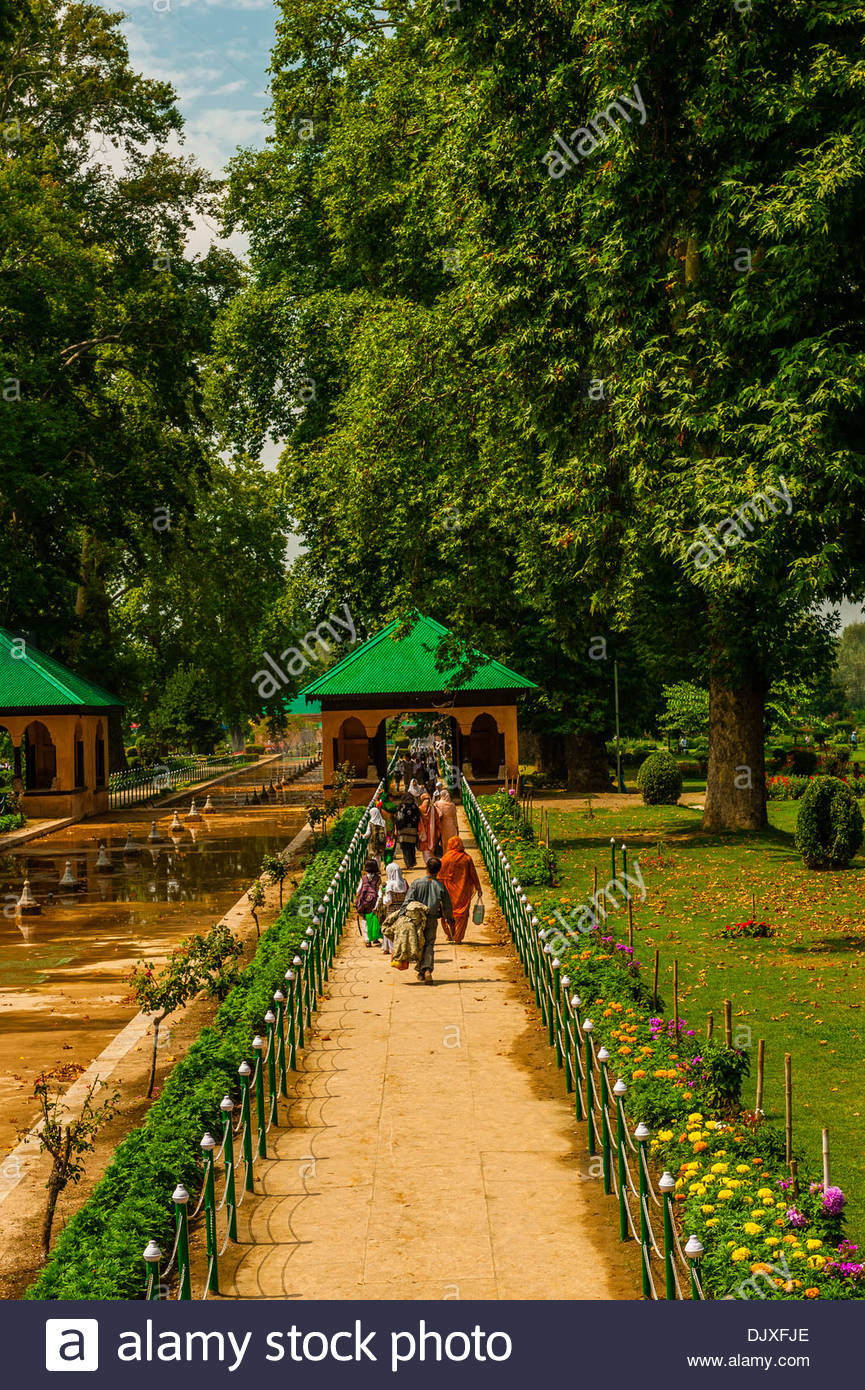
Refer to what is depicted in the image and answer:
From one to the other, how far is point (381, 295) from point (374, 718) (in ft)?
40.1

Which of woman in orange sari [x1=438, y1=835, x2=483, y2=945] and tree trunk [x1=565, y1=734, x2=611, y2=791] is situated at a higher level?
tree trunk [x1=565, y1=734, x2=611, y2=791]

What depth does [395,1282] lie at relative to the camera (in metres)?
7.74

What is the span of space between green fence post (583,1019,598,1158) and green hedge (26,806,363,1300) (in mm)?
2856

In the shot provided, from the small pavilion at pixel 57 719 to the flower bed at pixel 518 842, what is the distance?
14.7 m

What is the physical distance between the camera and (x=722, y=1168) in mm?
7922

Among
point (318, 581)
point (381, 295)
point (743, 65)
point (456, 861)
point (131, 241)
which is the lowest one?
point (456, 861)

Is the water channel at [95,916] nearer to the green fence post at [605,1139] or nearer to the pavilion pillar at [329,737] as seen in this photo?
the pavilion pillar at [329,737]

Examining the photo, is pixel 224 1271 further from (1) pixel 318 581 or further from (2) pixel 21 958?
(1) pixel 318 581

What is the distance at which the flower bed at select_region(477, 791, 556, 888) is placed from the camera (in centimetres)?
2056

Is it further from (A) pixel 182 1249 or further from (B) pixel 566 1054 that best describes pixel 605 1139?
(A) pixel 182 1249

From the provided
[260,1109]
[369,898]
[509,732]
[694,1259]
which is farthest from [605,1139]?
[509,732]

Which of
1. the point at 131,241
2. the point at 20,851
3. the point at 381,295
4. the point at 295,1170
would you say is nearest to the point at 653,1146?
the point at 295,1170

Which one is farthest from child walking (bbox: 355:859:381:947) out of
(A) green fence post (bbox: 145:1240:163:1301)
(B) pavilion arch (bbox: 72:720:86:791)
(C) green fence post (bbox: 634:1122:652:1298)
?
(B) pavilion arch (bbox: 72:720:86:791)

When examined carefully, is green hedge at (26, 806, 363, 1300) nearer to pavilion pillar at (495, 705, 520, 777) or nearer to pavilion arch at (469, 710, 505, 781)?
pavilion pillar at (495, 705, 520, 777)
